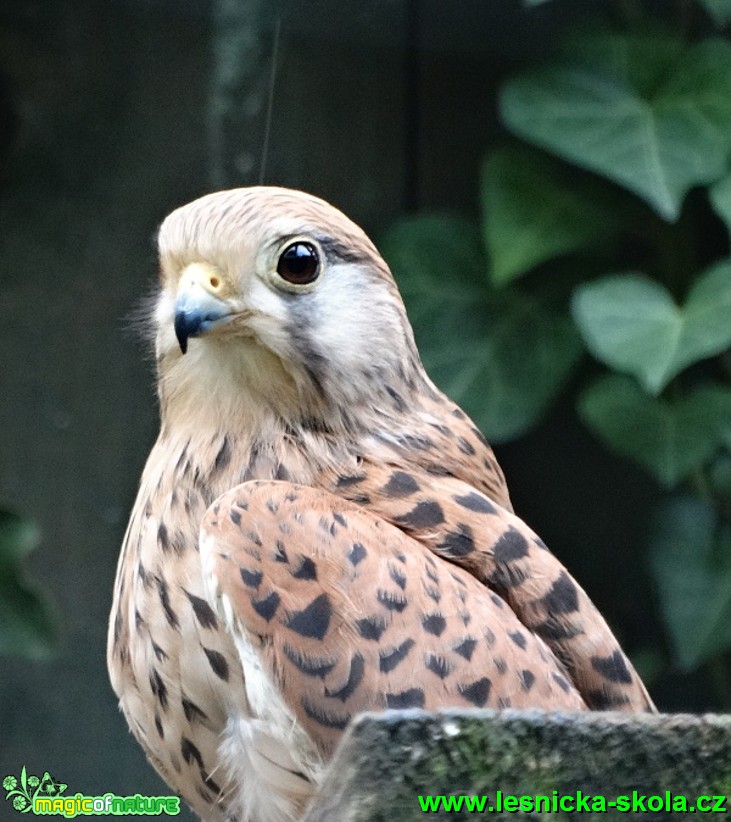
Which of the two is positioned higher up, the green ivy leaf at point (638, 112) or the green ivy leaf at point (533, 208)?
the green ivy leaf at point (638, 112)

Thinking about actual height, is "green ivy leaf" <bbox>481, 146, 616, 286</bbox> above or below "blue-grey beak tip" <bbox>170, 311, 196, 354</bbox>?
above

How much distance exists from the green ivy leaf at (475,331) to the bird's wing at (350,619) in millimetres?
1701

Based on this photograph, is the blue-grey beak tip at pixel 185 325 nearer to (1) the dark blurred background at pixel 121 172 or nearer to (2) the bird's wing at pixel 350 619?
(2) the bird's wing at pixel 350 619

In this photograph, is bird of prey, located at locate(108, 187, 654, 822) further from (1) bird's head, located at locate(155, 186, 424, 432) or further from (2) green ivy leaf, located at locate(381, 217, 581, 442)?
(2) green ivy leaf, located at locate(381, 217, 581, 442)

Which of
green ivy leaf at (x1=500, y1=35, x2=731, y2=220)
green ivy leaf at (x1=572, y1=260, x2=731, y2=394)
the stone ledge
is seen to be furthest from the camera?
green ivy leaf at (x1=500, y1=35, x2=731, y2=220)

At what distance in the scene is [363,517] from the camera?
1721 mm

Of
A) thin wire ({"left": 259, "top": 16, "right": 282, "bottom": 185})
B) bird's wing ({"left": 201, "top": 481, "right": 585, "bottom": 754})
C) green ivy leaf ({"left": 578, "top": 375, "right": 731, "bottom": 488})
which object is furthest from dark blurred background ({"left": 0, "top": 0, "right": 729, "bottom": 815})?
bird's wing ({"left": 201, "top": 481, "right": 585, "bottom": 754})

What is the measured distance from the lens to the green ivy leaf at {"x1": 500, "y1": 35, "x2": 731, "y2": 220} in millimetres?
3270

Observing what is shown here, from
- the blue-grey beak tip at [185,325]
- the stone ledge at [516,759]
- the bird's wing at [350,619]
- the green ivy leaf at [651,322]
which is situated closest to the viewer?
the stone ledge at [516,759]

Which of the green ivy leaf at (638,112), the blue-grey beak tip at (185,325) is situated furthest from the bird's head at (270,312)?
the green ivy leaf at (638,112)

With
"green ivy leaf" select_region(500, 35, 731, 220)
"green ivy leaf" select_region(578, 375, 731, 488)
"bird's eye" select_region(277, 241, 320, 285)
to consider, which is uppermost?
"green ivy leaf" select_region(500, 35, 731, 220)

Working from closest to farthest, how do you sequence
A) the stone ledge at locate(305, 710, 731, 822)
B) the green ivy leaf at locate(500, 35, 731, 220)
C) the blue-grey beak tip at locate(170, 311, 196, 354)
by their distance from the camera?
the stone ledge at locate(305, 710, 731, 822), the blue-grey beak tip at locate(170, 311, 196, 354), the green ivy leaf at locate(500, 35, 731, 220)

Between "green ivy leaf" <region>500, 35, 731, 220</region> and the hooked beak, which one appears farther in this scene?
"green ivy leaf" <region>500, 35, 731, 220</region>

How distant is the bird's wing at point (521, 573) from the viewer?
1.78m
